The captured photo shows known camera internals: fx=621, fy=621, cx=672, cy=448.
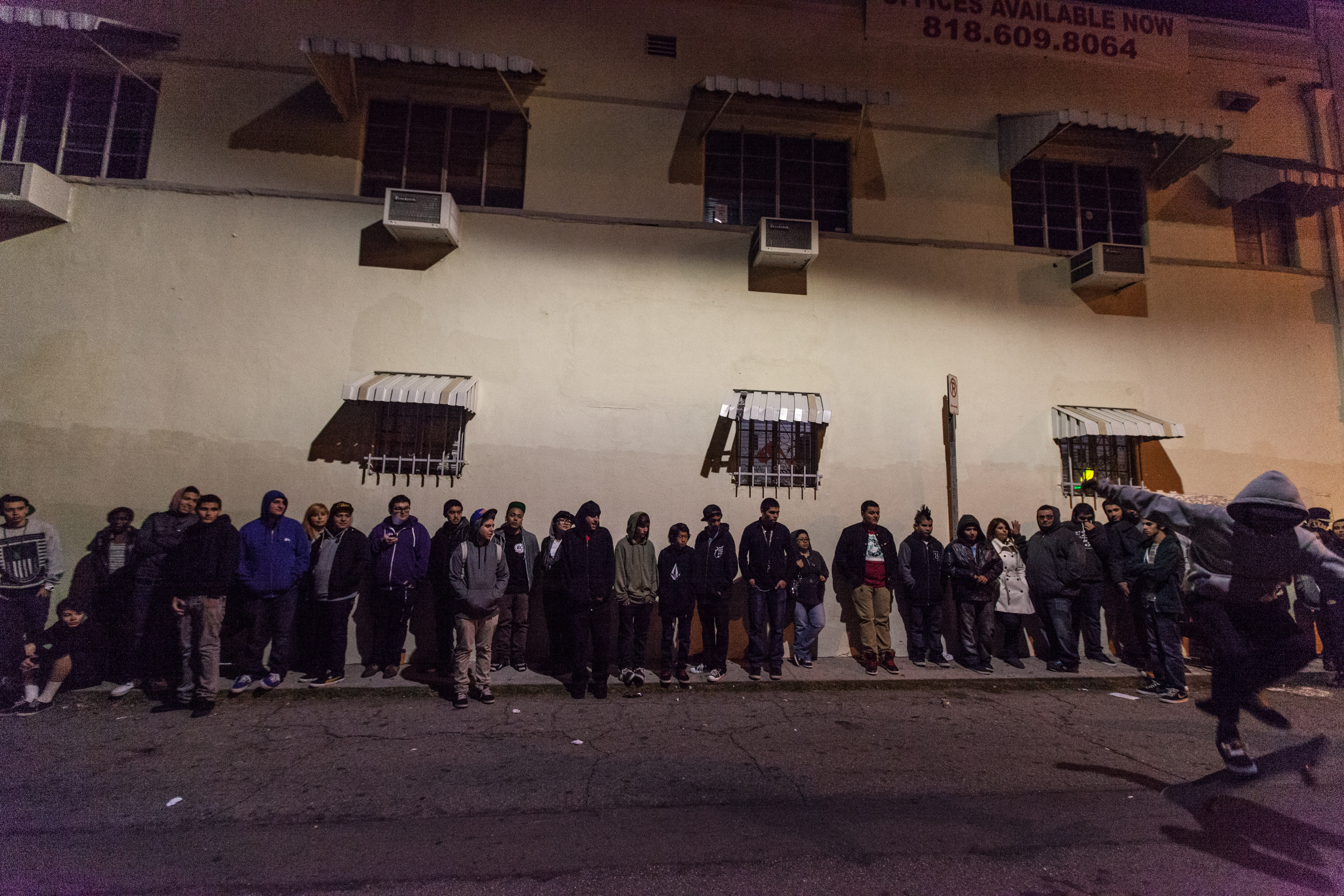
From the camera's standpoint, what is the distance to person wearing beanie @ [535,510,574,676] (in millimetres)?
7199

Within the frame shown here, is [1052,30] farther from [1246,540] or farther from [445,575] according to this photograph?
[445,575]

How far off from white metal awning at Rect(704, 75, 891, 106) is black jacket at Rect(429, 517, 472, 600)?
270 inches

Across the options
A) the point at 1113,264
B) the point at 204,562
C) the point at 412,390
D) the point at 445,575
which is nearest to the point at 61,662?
the point at 204,562

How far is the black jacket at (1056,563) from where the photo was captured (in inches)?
322

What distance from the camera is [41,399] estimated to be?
779 centimetres

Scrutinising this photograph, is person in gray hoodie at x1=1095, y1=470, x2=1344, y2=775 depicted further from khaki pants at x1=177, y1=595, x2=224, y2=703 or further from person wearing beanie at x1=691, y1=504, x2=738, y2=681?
khaki pants at x1=177, y1=595, x2=224, y2=703

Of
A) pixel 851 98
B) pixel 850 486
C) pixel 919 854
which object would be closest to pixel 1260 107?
pixel 851 98

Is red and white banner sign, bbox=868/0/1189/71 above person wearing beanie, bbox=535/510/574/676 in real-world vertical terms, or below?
above

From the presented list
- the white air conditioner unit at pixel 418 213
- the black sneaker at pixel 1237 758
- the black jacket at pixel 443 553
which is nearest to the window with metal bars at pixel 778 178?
the white air conditioner unit at pixel 418 213

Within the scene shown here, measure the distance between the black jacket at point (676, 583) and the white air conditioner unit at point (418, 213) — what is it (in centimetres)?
518

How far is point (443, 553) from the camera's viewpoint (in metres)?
7.46

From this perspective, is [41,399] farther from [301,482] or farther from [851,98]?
[851,98]

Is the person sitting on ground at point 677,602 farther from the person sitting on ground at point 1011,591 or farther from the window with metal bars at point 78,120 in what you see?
the window with metal bars at point 78,120

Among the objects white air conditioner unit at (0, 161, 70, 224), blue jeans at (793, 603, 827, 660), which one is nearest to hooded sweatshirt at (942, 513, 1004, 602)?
blue jeans at (793, 603, 827, 660)
